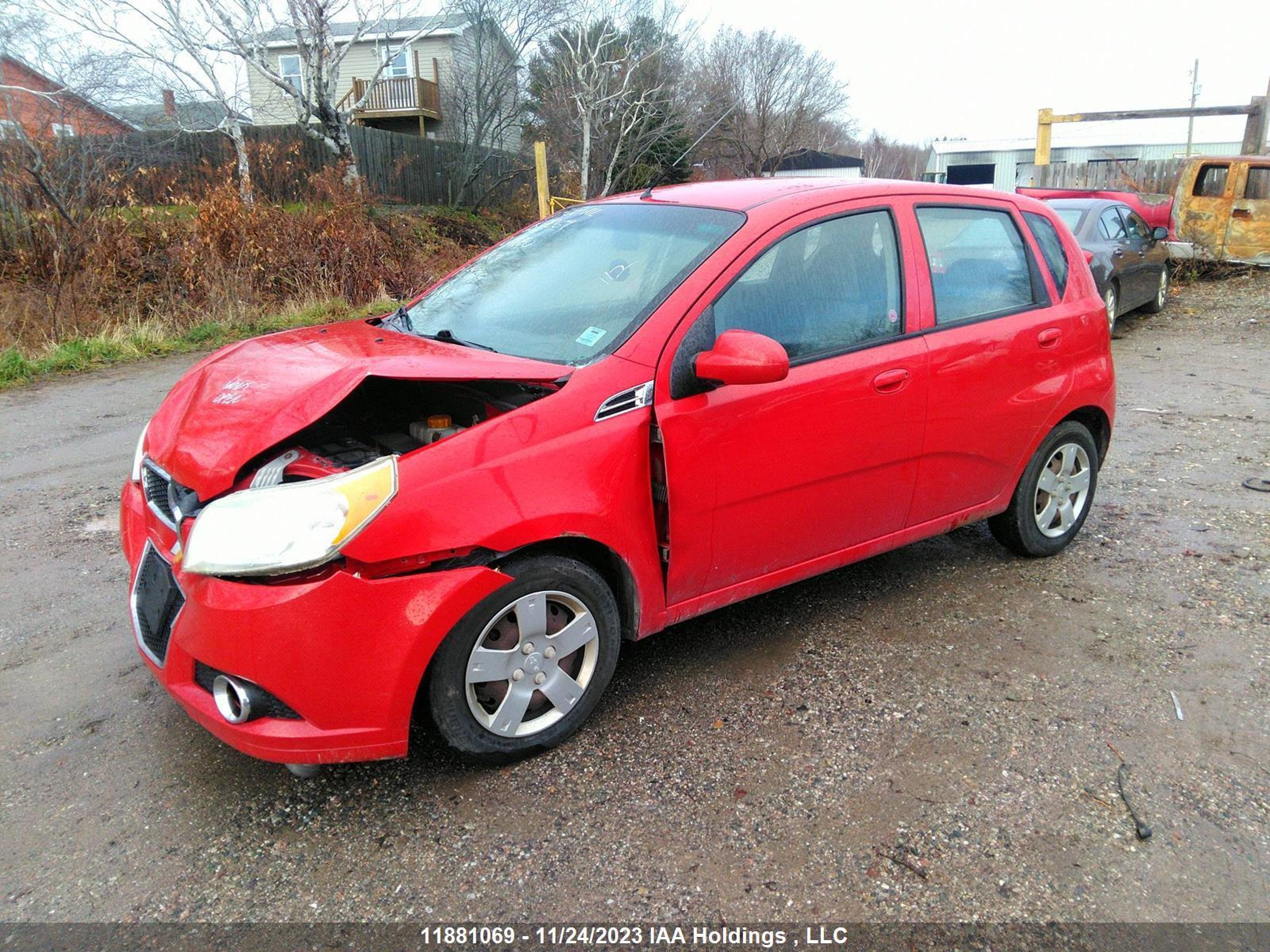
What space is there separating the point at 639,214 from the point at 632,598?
1.61 m

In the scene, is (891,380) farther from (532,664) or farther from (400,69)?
(400,69)

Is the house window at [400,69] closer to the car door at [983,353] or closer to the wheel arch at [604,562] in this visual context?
the car door at [983,353]

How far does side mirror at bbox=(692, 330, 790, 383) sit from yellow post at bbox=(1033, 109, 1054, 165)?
62.2 ft

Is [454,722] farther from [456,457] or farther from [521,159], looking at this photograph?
[521,159]

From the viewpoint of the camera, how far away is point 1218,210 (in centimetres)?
1505

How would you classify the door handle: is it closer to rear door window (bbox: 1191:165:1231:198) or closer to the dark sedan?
the dark sedan

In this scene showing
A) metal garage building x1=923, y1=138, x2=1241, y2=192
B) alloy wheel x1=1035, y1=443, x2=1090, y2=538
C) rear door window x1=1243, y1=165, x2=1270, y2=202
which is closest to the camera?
alloy wheel x1=1035, y1=443, x2=1090, y2=538

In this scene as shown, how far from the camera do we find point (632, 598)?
308 cm

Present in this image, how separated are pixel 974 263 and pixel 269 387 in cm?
292

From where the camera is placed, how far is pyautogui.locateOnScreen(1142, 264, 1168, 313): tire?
1255cm

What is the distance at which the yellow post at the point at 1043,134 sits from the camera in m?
19.0

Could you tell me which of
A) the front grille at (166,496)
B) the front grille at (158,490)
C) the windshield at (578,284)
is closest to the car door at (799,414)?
the windshield at (578,284)

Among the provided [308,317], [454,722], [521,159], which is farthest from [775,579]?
[521,159]

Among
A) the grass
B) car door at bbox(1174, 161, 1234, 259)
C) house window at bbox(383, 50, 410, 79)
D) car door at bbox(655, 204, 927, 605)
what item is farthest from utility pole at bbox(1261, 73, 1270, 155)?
house window at bbox(383, 50, 410, 79)
